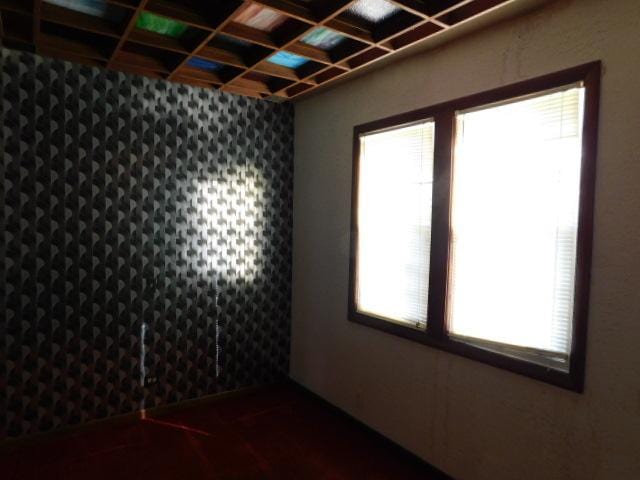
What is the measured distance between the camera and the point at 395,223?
2666 mm

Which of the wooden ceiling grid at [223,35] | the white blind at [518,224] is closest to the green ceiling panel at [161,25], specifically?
the wooden ceiling grid at [223,35]

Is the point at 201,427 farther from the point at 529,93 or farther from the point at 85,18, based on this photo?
the point at 529,93

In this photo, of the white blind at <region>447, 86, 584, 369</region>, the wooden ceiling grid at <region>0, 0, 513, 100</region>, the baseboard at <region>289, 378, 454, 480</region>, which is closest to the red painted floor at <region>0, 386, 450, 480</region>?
the baseboard at <region>289, 378, 454, 480</region>

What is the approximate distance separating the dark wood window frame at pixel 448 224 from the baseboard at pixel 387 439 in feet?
2.43

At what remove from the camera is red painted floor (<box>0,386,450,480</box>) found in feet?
7.93

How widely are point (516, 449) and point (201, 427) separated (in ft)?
7.01

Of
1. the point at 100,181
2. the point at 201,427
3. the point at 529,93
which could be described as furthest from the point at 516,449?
the point at 100,181

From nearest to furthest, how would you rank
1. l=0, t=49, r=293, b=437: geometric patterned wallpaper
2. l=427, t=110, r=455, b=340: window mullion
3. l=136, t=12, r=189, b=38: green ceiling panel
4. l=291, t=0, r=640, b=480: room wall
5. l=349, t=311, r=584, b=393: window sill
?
l=291, t=0, r=640, b=480: room wall → l=349, t=311, r=584, b=393: window sill → l=136, t=12, r=189, b=38: green ceiling panel → l=427, t=110, r=455, b=340: window mullion → l=0, t=49, r=293, b=437: geometric patterned wallpaper

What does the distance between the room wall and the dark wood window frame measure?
4 cm

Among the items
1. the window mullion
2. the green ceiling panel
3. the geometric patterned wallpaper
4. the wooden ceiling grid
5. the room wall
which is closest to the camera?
the room wall

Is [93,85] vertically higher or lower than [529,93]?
higher

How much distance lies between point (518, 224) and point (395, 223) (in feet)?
2.72

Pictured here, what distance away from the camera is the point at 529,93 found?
6.32 feet

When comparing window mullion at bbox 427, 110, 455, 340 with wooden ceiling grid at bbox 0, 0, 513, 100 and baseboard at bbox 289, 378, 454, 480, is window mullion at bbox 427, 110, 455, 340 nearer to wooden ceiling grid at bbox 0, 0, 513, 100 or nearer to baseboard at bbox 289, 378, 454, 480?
wooden ceiling grid at bbox 0, 0, 513, 100
